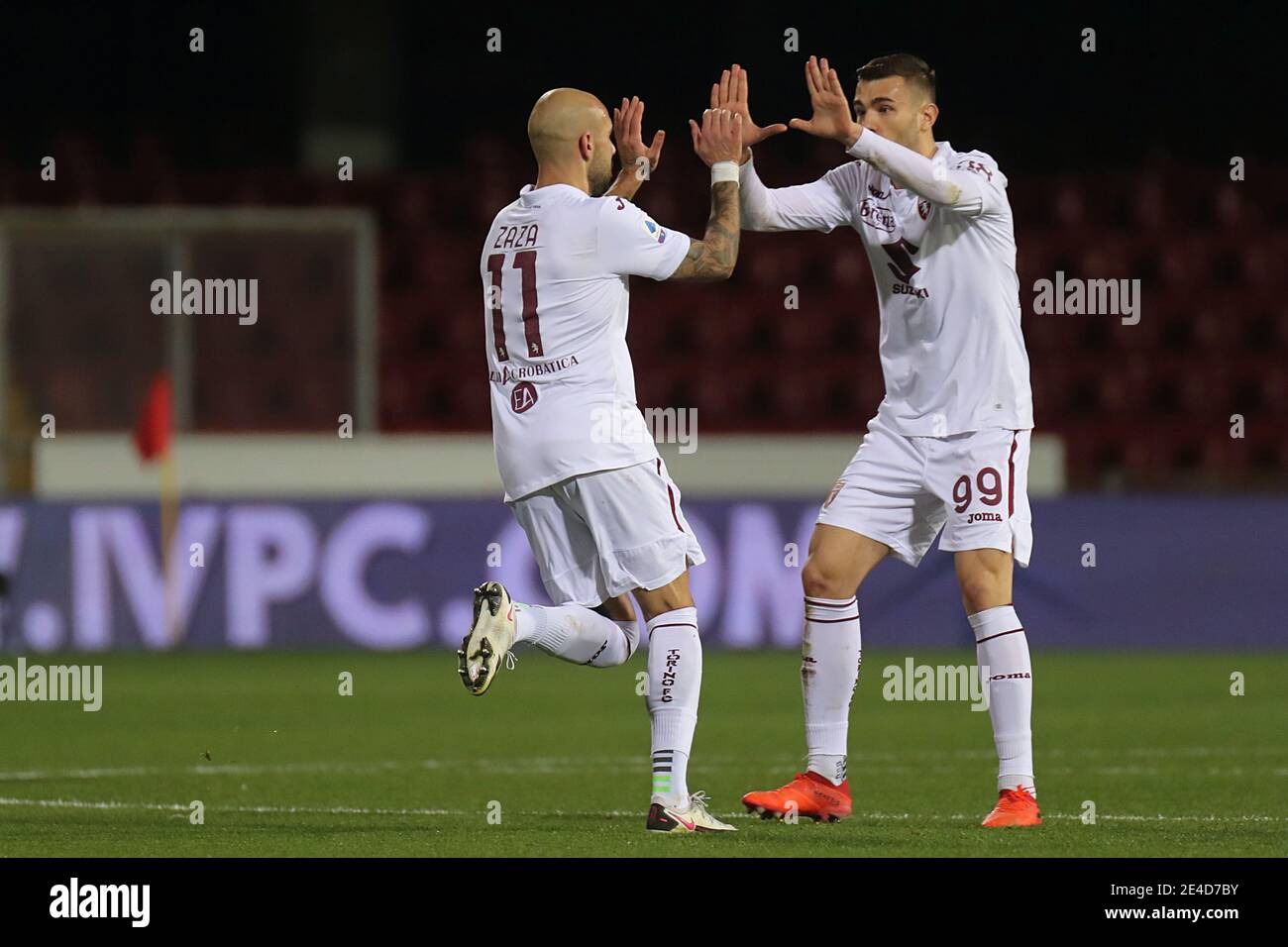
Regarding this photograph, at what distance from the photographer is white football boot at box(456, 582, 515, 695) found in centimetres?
592

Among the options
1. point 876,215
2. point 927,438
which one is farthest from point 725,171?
point 927,438

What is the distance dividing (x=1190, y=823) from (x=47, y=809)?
3457 millimetres

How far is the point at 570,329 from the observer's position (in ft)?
20.5

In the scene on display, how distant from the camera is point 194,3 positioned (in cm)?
1800

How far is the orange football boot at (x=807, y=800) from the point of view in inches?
256

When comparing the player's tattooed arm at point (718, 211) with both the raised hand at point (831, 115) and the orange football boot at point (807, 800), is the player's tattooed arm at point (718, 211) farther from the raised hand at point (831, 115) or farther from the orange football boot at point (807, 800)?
the orange football boot at point (807, 800)

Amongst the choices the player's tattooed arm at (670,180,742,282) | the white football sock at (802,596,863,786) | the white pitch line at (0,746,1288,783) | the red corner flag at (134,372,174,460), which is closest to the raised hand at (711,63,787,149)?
the player's tattooed arm at (670,180,742,282)

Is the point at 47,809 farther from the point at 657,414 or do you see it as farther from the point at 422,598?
the point at 657,414

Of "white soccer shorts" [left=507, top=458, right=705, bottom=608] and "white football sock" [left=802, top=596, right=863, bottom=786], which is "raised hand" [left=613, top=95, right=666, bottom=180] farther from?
"white football sock" [left=802, top=596, right=863, bottom=786]

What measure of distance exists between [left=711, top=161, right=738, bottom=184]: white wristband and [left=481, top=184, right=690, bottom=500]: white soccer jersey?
26 cm

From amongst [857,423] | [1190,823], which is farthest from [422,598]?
[1190,823]
